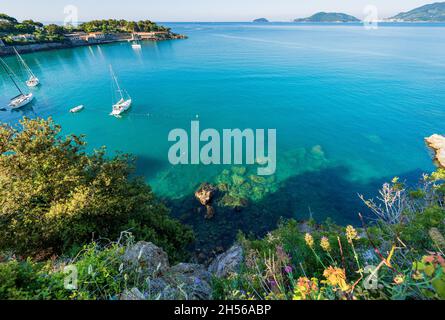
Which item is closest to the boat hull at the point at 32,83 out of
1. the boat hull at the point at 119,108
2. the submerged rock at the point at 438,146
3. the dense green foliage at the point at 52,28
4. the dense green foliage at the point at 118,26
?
the boat hull at the point at 119,108

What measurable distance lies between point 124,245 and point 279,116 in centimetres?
3567

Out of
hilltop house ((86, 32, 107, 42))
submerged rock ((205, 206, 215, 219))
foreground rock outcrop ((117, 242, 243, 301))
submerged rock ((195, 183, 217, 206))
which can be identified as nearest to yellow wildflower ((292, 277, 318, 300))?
foreground rock outcrop ((117, 242, 243, 301))

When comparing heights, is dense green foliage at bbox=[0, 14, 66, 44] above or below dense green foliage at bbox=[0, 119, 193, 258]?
below

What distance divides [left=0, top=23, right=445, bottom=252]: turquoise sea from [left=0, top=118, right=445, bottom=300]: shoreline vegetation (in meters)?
8.09

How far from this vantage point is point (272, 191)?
2322cm

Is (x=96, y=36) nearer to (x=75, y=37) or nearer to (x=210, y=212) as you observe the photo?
(x=75, y=37)

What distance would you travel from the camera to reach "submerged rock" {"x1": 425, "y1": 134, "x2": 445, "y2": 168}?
27.4 metres

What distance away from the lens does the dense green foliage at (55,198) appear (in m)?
10.4

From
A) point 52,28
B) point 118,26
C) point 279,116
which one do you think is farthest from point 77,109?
point 118,26

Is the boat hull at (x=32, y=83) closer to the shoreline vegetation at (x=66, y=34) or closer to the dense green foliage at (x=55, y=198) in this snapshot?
the shoreline vegetation at (x=66, y=34)

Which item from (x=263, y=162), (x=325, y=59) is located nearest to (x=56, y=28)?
(x=325, y=59)

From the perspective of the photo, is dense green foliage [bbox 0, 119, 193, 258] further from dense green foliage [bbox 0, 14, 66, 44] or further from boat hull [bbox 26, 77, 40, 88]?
dense green foliage [bbox 0, 14, 66, 44]

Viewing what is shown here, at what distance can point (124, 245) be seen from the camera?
9297 mm
